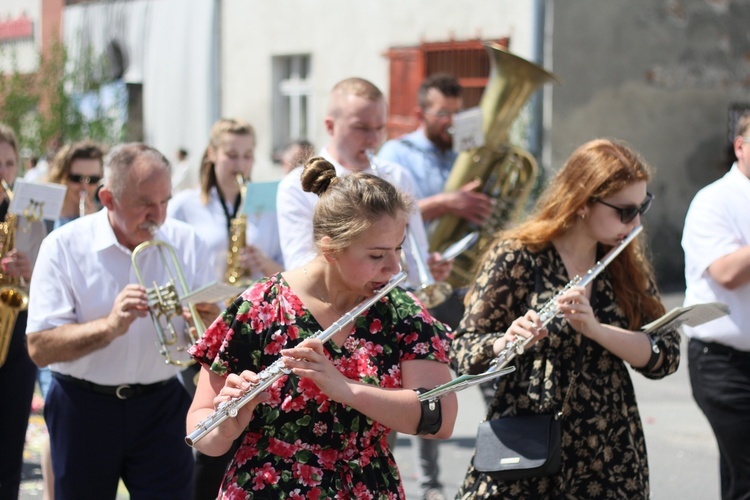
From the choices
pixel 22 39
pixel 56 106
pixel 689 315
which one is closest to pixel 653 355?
pixel 689 315

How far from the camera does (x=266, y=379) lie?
2.88m

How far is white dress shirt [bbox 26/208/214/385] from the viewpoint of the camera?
4.18m

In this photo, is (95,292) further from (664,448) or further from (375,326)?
(664,448)

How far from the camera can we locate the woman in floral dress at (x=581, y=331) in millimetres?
3875

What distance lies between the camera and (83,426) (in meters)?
4.24

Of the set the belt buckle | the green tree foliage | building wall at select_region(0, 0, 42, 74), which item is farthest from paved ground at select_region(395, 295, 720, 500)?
building wall at select_region(0, 0, 42, 74)

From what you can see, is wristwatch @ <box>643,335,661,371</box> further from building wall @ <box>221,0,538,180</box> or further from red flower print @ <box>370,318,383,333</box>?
building wall @ <box>221,0,538,180</box>

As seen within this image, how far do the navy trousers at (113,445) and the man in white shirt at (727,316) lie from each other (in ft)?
6.76

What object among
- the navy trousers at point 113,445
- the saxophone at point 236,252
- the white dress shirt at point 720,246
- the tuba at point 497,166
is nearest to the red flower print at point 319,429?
the navy trousers at point 113,445

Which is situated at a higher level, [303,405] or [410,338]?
[410,338]

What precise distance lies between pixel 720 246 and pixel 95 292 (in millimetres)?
2394

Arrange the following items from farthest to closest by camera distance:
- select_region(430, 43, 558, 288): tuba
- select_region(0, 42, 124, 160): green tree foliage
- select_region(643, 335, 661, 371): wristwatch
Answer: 1. select_region(0, 42, 124, 160): green tree foliage
2. select_region(430, 43, 558, 288): tuba
3. select_region(643, 335, 661, 371): wristwatch

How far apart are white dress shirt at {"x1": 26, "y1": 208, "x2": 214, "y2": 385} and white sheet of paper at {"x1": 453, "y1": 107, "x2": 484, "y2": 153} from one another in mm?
2587

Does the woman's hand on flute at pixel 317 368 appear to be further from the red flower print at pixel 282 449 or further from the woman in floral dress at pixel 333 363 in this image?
the red flower print at pixel 282 449
